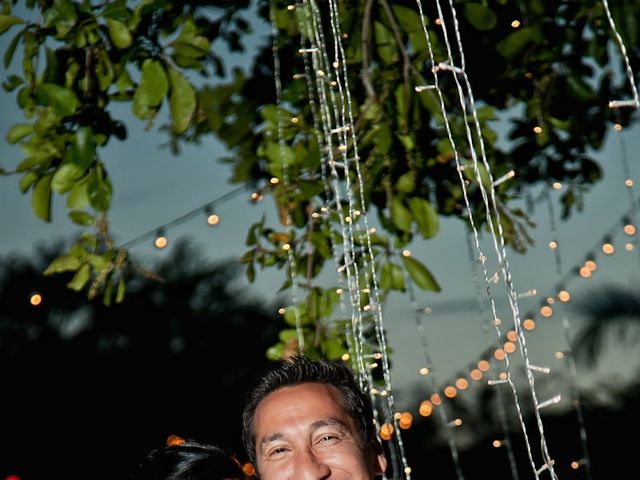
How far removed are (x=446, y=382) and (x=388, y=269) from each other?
1.35 m

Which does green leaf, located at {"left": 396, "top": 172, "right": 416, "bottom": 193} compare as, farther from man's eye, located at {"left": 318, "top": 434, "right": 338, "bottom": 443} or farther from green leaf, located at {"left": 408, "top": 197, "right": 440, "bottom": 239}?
man's eye, located at {"left": 318, "top": 434, "right": 338, "bottom": 443}

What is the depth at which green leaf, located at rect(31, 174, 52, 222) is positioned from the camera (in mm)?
2248

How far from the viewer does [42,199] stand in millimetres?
2262

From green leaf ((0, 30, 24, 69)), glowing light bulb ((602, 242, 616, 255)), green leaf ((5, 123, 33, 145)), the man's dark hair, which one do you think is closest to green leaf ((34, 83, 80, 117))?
green leaf ((0, 30, 24, 69))

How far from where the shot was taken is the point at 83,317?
19.3 feet

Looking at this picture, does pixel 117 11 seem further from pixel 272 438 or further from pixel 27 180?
pixel 272 438

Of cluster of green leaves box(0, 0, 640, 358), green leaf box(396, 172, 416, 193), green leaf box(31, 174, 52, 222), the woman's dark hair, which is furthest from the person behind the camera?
green leaf box(396, 172, 416, 193)

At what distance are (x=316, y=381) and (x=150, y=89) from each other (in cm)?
72

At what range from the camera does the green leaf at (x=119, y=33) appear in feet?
6.64

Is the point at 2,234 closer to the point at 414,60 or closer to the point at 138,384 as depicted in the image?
the point at 138,384

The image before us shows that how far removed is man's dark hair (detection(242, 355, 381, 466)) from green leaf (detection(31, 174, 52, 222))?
77cm

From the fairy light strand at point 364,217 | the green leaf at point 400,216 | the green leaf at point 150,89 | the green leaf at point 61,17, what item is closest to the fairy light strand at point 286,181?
the fairy light strand at point 364,217

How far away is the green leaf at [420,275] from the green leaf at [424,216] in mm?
74

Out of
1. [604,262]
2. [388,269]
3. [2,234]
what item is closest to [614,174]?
[604,262]
